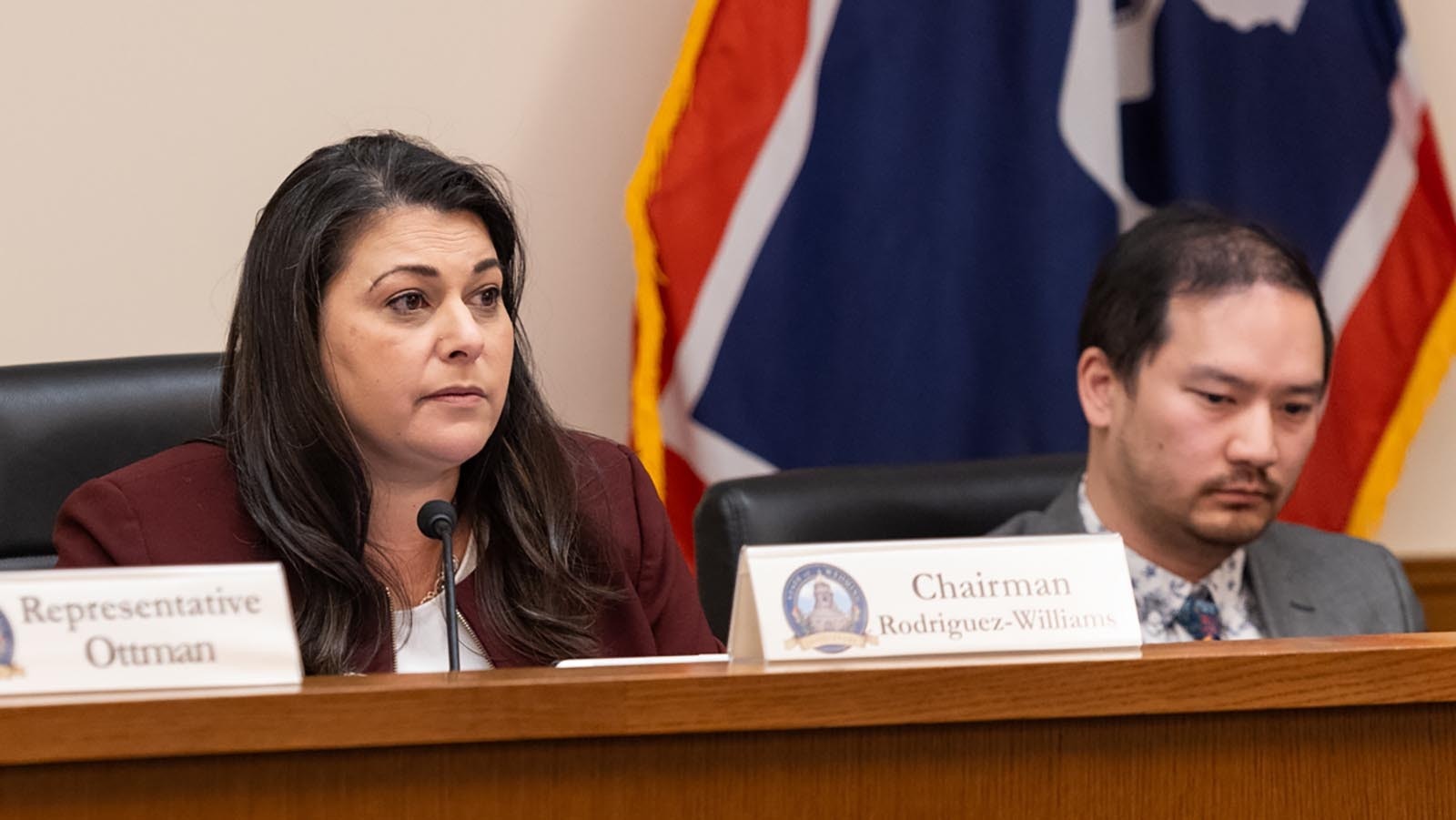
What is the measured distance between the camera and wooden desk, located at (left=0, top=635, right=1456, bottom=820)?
3.12ft

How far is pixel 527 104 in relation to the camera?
9.07 feet

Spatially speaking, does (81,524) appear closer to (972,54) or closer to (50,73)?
(50,73)

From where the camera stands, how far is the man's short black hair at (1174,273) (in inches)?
84.8

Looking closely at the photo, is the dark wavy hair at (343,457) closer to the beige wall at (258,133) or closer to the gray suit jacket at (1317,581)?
the gray suit jacket at (1317,581)

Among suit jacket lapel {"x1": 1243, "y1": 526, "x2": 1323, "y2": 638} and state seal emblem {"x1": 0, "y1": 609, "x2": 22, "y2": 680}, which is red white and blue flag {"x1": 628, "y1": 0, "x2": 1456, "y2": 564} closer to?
suit jacket lapel {"x1": 1243, "y1": 526, "x2": 1323, "y2": 638}

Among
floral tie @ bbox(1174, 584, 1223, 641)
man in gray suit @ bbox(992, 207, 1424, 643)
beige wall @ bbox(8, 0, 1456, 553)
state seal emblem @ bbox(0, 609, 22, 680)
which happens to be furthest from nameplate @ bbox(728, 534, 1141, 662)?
beige wall @ bbox(8, 0, 1456, 553)

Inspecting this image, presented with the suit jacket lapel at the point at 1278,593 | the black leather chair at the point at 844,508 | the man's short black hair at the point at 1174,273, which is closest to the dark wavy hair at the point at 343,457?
the black leather chair at the point at 844,508

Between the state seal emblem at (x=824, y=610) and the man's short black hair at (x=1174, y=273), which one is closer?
the state seal emblem at (x=824, y=610)

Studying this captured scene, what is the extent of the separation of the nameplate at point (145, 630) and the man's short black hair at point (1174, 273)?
139 cm

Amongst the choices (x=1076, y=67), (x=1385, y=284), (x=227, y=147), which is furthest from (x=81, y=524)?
(x=1385, y=284)

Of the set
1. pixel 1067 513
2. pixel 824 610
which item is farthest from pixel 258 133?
pixel 824 610

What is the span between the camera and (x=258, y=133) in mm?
2646

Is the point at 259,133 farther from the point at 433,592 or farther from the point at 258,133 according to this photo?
the point at 433,592

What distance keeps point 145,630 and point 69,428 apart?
88cm
